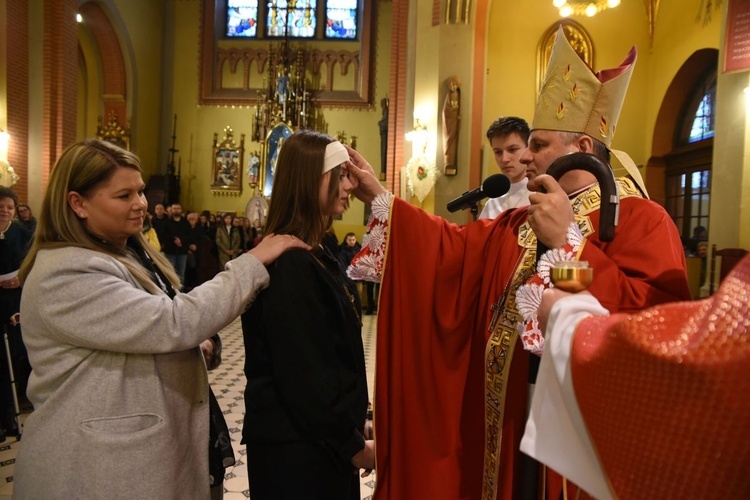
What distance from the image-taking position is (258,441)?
59.3 inches

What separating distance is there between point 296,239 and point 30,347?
0.71m

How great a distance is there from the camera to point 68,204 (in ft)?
4.58

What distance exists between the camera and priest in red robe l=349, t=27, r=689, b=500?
1.64 m

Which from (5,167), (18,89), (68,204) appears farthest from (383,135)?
(68,204)

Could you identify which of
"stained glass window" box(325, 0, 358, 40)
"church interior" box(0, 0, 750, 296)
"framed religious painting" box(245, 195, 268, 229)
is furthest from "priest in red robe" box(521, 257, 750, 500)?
"stained glass window" box(325, 0, 358, 40)

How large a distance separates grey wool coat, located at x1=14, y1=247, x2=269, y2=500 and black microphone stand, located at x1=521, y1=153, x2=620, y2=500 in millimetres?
826

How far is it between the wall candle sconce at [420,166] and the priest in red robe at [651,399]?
7557 millimetres

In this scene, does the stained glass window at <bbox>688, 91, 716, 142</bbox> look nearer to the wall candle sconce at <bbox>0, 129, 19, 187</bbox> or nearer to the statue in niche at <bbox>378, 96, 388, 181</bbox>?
the statue in niche at <bbox>378, 96, 388, 181</bbox>

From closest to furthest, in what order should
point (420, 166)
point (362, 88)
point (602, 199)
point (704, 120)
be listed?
point (602, 199) → point (420, 166) → point (704, 120) → point (362, 88)

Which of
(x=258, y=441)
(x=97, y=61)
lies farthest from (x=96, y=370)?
(x=97, y=61)

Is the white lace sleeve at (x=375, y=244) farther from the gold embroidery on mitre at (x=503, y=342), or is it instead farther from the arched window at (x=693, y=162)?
the arched window at (x=693, y=162)

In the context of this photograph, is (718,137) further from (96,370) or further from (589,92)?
(96,370)

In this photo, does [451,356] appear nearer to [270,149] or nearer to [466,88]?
[466,88]

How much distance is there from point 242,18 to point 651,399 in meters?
18.4
